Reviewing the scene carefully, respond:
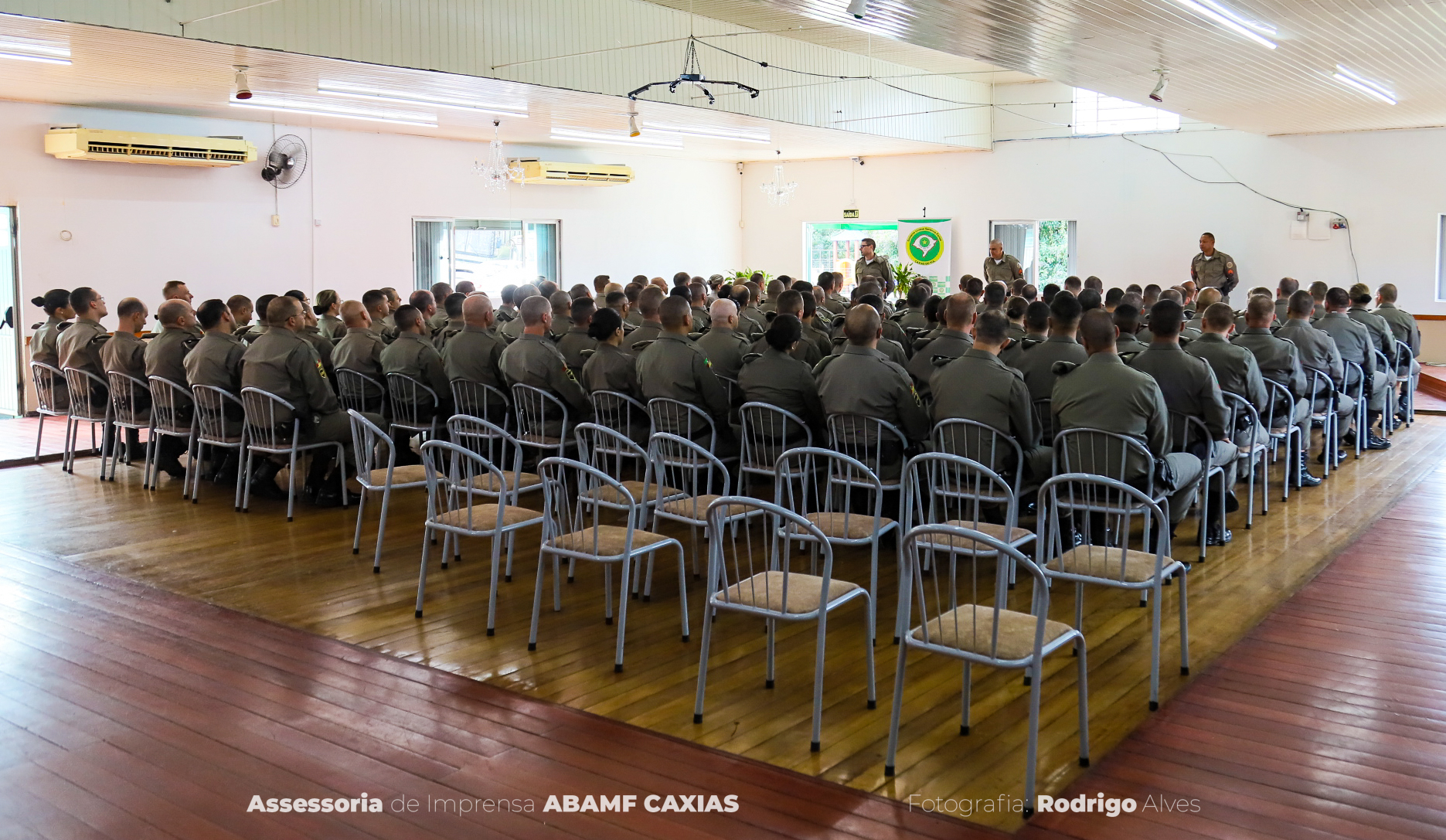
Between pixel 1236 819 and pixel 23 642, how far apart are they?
4.47 m

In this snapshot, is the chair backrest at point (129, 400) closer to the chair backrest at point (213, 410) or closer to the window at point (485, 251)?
the chair backrest at point (213, 410)

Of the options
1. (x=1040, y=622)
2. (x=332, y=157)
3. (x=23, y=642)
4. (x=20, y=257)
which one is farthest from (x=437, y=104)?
(x=1040, y=622)

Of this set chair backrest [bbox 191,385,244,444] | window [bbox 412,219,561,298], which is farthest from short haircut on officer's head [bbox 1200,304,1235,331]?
window [bbox 412,219,561,298]

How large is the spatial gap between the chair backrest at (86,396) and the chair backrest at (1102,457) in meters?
6.46

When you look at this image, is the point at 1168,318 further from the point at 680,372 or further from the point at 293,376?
the point at 293,376

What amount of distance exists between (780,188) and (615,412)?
12.8 metres

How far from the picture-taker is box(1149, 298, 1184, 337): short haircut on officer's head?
5.52 m

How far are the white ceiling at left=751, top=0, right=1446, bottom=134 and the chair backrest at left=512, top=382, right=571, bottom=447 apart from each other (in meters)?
3.12

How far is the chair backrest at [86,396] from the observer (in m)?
7.82

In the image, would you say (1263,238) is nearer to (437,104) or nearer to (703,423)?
(437,104)

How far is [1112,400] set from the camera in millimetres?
4828

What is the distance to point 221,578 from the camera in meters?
5.44

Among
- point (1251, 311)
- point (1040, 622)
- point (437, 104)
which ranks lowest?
point (1040, 622)

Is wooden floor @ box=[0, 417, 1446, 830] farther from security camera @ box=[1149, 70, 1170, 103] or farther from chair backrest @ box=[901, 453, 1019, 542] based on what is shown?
security camera @ box=[1149, 70, 1170, 103]
